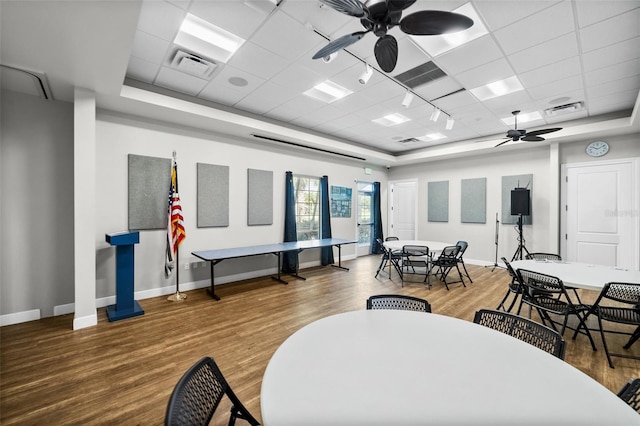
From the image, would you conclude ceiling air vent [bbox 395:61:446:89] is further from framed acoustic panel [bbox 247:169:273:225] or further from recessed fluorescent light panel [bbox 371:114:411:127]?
framed acoustic panel [bbox 247:169:273:225]

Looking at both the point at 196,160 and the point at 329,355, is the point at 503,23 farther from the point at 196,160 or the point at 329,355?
the point at 196,160

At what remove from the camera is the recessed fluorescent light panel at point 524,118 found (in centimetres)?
507

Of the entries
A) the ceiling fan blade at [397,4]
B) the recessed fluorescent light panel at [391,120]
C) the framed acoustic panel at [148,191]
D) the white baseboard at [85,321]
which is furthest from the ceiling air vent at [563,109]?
the white baseboard at [85,321]

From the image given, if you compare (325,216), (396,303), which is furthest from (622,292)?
(325,216)

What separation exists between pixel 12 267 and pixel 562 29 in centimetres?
672

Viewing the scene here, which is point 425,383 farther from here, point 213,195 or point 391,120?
point 391,120

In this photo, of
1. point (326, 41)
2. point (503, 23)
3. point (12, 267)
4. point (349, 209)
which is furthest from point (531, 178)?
point (12, 267)

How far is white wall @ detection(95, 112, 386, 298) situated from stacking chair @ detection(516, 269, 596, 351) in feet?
14.5

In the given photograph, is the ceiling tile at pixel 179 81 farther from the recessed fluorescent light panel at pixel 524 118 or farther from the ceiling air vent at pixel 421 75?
the recessed fluorescent light panel at pixel 524 118

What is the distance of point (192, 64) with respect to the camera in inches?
132

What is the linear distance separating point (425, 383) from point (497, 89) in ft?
14.9

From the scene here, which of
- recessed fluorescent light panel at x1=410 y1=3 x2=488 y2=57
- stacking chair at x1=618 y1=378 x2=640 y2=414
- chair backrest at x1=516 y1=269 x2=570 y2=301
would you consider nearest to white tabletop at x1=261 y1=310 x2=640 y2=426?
stacking chair at x1=618 y1=378 x2=640 y2=414

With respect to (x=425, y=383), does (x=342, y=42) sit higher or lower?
higher

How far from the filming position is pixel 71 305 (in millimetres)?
3754
